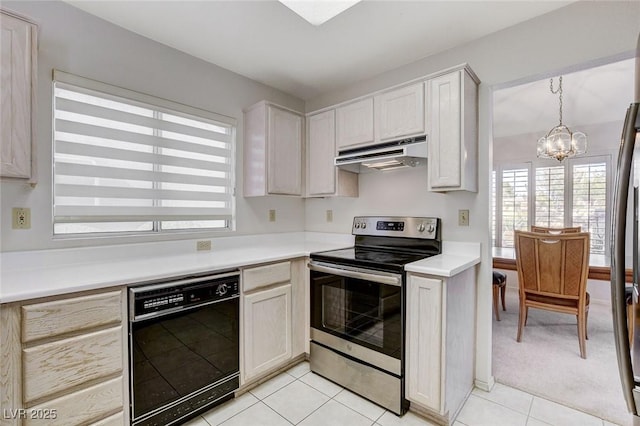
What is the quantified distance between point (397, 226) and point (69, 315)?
214cm

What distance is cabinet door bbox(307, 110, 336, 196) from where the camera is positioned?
9.01 ft

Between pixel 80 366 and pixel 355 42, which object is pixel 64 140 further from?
pixel 355 42

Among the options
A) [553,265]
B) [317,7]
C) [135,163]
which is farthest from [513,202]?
[135,163]

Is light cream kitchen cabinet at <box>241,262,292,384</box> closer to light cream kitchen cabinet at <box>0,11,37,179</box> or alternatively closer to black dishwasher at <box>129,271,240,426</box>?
black dishwasher at <box>129,271,240,426</box>

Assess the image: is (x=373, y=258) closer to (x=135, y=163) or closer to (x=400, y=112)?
(x=400, y=112)

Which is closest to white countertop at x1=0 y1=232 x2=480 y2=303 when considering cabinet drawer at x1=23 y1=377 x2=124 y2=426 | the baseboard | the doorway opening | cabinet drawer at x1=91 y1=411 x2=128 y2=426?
cabinet drawer at x1=23 y1=377 x2=124 y2=426

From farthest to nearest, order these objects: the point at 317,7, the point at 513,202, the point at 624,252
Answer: the point at 513,202 < the point at 317,7 < the point at 624,252

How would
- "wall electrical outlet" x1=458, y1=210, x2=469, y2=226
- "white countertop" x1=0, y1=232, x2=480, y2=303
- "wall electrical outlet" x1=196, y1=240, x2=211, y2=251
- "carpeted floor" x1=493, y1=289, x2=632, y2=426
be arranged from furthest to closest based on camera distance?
"wall electrical outlet" x1=196, y1=240, x2=211, y2=251 → "wall electrical outlet" x1=458, y1=210, x2=469, y2=226 → "carpeted floor" x1=493, y1=289, x2=632, y2=426 → "white countertop" x1=0, y1=232, x2=480, y2=303

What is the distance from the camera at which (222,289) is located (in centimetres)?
187

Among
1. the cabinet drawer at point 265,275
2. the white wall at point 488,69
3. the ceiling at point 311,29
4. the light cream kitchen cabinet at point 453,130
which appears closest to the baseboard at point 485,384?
the white wall at point 488,69

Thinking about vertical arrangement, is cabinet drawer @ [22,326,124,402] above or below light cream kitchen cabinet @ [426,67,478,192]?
below

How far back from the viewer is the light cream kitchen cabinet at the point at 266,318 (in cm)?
203

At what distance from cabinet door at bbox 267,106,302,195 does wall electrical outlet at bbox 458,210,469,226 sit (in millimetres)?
1423

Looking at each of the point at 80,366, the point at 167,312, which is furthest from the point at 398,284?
the point at 80,366
